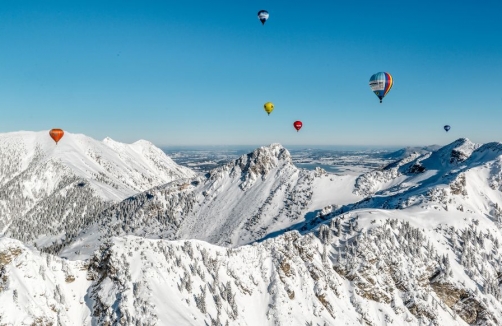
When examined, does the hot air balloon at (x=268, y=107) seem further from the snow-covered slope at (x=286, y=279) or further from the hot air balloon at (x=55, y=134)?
the hot air balloon at (x=55, y=134)

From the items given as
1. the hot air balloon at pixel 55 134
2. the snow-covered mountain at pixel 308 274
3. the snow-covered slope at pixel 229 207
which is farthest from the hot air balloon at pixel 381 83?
the hot air balloon at pixel 55 134

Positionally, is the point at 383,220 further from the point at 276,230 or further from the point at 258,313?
the point at 276,230

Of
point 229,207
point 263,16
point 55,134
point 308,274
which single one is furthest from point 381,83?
point 55,134

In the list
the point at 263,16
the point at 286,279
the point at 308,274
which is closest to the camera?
the point at 286,279

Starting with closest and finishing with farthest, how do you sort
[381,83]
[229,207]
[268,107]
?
[381,83] → [268,107] → [229,207]

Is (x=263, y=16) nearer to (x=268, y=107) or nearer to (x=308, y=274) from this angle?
(x=268, y=107)

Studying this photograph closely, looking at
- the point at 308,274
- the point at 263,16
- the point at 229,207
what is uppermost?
the point at 263,16
